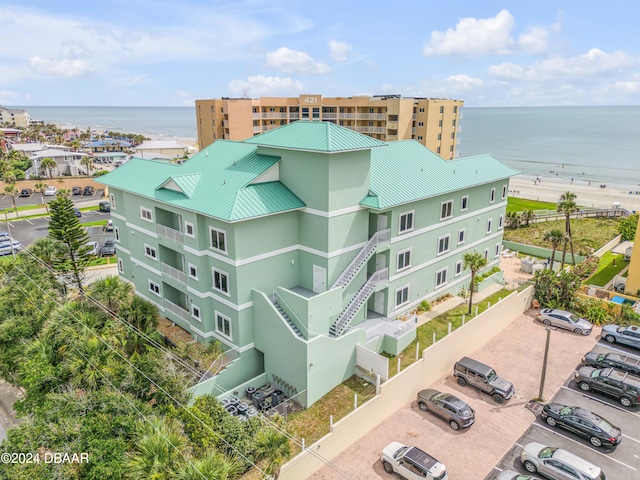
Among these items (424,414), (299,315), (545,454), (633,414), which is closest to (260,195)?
(299,315)

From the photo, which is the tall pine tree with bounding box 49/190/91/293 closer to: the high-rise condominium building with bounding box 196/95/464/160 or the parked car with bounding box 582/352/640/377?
the parked car with bounding box 582/352/640/377

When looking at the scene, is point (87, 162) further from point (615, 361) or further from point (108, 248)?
point (615, 361)

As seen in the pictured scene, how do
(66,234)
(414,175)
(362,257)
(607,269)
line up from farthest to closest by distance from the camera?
1. (607,269)
2. (66,234)
3. (414,175)
4. (362,257)

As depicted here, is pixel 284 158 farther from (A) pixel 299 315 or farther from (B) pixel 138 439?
(B) pixel 138 439

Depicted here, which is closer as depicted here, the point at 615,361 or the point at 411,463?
the point at 411,463

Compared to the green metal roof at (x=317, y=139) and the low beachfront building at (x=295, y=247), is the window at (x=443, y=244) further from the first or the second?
the green metal roof at (x=317, y=139)

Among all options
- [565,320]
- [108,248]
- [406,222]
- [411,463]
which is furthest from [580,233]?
[108,248]
